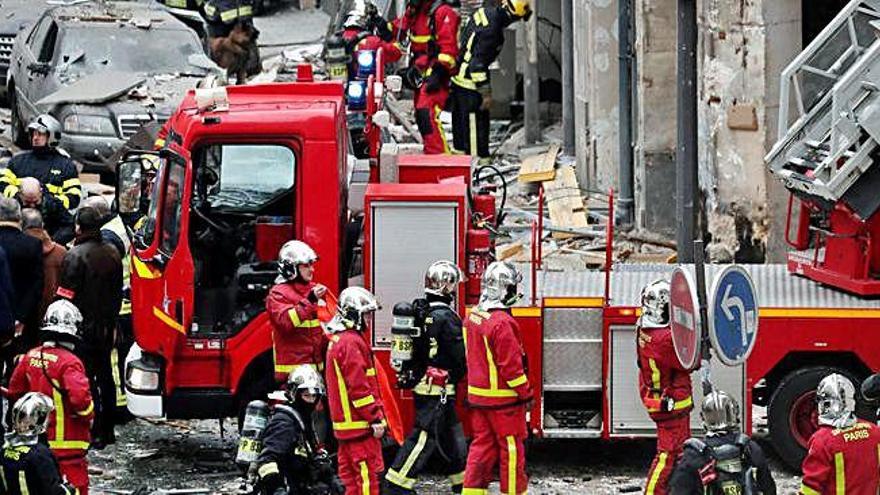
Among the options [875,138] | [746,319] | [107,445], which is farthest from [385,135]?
[746,319]

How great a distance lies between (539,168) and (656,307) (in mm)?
10353

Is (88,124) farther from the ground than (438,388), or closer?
farther from the ground

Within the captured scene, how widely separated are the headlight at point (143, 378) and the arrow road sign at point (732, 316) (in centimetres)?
419

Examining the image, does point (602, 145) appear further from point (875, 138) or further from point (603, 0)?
point (875, 138)

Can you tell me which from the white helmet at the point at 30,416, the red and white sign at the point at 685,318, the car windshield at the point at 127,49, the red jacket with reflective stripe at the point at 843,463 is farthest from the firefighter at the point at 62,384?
the car windshield at the point at 127,49

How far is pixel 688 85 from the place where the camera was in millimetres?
16391

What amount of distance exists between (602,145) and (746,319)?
1116 cm

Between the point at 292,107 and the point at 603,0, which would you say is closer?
the point at 292,107

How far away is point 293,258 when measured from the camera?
1298 cm

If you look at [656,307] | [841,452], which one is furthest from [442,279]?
[841,452]

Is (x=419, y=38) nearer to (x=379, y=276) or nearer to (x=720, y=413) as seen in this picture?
(x=379, y=276)

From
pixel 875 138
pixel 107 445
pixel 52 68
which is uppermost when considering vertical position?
pixel 52 68

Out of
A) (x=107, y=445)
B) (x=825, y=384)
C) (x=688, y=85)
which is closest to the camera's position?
(x=825, y=384)

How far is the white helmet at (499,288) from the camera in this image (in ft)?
41.8
